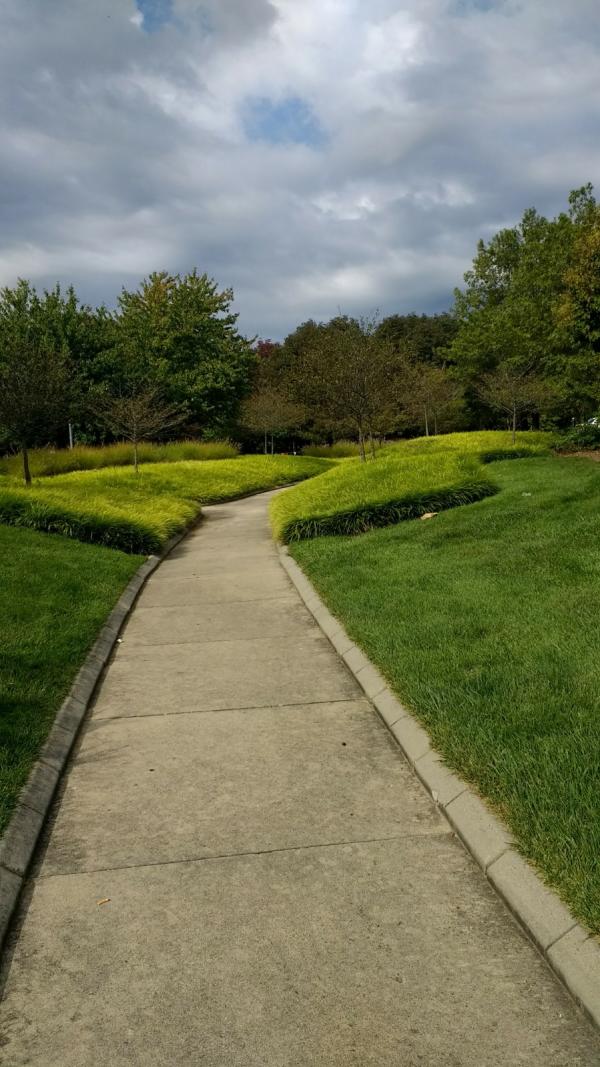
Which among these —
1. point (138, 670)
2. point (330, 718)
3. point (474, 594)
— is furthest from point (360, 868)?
point (474, 594)

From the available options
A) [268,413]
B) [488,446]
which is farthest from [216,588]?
[268,413]

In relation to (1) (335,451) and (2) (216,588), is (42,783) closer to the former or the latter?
(2) (216,588)

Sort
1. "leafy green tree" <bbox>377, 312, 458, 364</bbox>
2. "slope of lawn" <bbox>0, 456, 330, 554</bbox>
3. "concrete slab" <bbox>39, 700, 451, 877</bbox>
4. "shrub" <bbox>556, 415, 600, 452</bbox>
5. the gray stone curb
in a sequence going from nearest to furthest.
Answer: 1. the gray stone curb
2. "concrete slab" <bbox>39, 700, 451, 877</bbox>
3. "slope of lawn" <bbox>0, 456, 330, 554</bbox>
4. "shrub" <bbox>556, 415, 600, 452</bbox>
5. "leafy green tree" <bbox>377, 312, 458, 364</bbox>

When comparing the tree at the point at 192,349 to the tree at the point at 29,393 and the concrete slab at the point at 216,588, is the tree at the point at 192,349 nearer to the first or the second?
the tree at the point at 29,393

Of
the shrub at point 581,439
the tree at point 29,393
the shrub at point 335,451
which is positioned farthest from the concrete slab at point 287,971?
the shrub at point 335,451

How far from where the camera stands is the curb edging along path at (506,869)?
250cm

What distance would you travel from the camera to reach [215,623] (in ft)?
26.0

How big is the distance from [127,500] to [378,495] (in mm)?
6192

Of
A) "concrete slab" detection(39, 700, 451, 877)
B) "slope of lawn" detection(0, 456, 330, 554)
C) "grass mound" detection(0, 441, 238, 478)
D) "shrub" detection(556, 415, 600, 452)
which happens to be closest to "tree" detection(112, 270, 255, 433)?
"grass mound" detection(0, 441, 238, 478)

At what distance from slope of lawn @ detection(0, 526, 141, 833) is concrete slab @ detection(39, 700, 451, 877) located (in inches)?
13.7

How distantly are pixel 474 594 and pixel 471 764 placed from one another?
3528 mm

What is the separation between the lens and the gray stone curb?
3.21m

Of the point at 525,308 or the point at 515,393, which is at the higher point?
the point at 525,308

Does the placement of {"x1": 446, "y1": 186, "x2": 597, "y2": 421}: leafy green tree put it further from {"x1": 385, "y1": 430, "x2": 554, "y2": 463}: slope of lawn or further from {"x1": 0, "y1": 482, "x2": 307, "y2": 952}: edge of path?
{"x1": 0, "y1": 482, "x2": 307, "y2": 952}: edge of path
